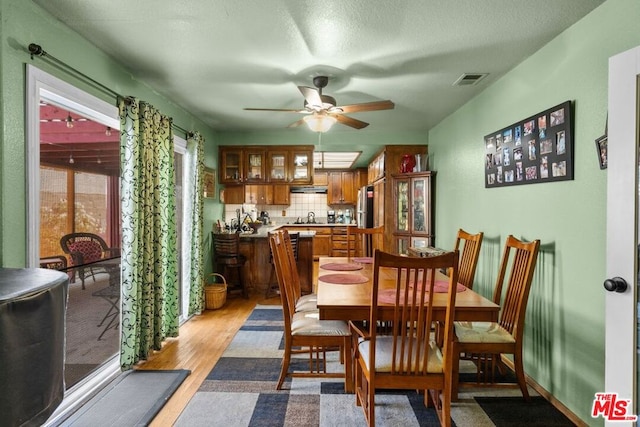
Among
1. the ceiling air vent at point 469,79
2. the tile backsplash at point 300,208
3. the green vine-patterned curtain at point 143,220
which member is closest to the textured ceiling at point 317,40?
the ceiling air vent at point 469,79

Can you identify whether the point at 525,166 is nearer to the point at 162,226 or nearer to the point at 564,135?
the point at 564,135

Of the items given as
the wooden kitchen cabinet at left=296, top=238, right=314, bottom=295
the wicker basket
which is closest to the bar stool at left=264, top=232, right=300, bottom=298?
the wooden kitchen cabinet at left=296, top=238, right=314, bottom=295

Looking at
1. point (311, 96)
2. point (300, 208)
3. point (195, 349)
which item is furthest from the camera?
point (300, 208)

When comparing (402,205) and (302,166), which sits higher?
(302,166)

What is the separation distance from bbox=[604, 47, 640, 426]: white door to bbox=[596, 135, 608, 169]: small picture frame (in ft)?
0.94

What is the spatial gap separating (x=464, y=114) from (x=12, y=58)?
3.60 metres

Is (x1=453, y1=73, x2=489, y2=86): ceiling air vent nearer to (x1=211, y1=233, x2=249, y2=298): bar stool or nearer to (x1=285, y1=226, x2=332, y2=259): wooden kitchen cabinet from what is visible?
(x1=211, y1=233, x2=249, y2=298): bar stool

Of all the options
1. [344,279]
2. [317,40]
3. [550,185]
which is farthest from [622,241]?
[317,40]

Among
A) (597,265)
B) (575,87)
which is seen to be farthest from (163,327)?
(575,87)

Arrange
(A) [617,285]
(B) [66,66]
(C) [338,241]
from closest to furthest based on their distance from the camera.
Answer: (A) [617,285], (B) [66,66], (C) [338,241]

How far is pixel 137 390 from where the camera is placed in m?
2.21

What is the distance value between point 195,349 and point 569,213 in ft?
9.97

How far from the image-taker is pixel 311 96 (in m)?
2.40

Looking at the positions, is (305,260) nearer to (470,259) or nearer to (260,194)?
(260,194)
